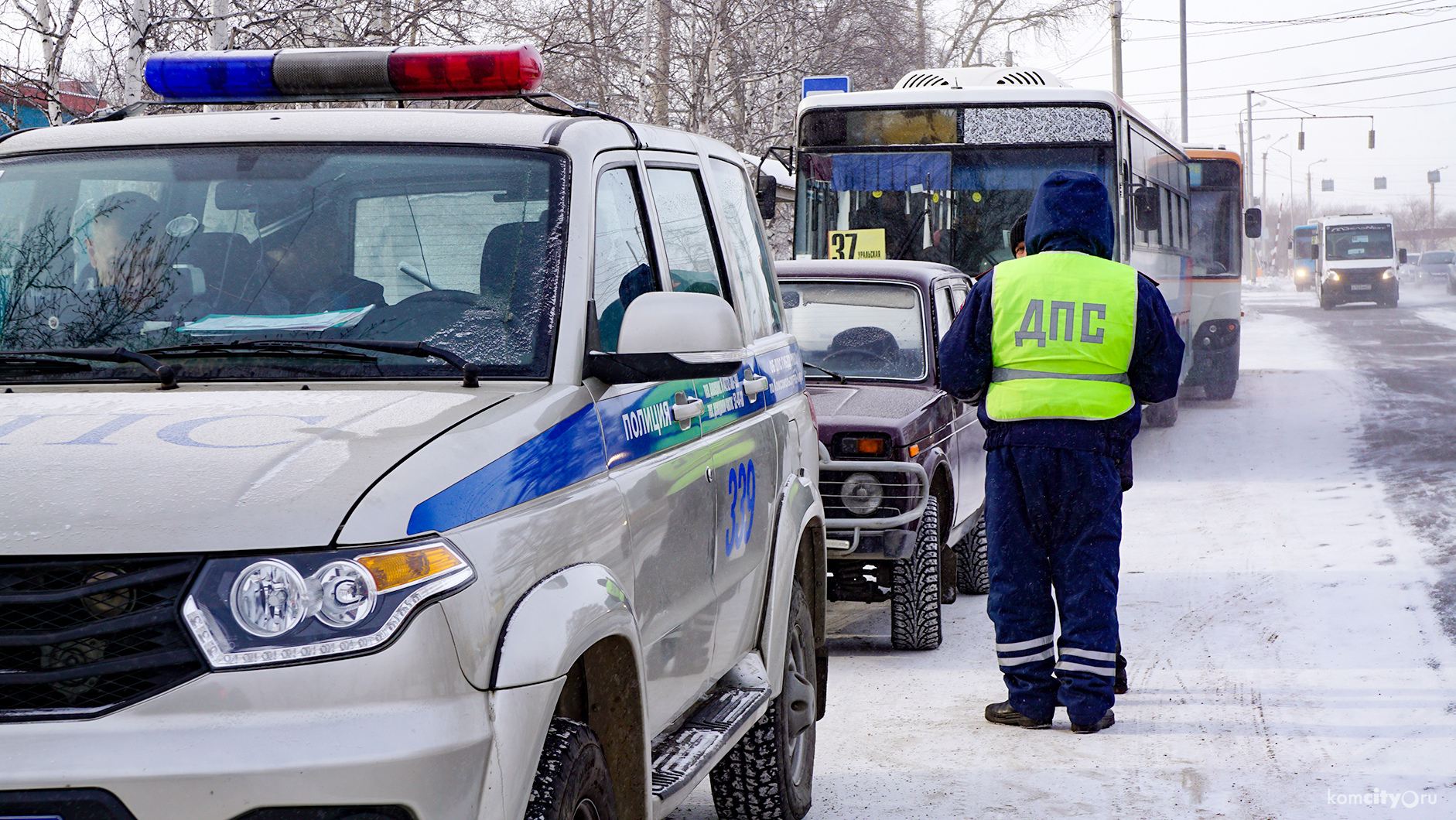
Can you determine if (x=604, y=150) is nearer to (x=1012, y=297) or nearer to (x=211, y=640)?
(x=211, y=640)

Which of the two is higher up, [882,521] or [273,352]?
[273,352]

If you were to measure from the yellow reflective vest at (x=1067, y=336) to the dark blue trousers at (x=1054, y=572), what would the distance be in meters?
0.19

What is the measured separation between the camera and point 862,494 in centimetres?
729

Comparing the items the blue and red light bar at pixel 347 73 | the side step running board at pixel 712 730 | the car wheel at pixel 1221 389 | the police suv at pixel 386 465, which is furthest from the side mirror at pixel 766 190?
the car wheel at pixel 1221 389

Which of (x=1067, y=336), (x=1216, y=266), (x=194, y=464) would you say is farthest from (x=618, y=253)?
(x=1216, y=266)

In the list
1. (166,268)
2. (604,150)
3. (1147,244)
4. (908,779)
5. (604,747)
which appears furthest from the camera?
(1147,244)

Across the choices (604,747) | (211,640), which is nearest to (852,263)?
(604,747)

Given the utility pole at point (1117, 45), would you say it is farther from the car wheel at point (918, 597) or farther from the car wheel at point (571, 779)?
the car wheel at point (571, 779)

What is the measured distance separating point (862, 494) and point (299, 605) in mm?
5131

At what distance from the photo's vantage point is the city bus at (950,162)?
12961 mm

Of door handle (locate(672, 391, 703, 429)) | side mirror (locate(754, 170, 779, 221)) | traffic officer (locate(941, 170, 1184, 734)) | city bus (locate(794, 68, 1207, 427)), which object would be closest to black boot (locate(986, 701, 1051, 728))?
traffic officer (locate(941, 170, 1184, 734))

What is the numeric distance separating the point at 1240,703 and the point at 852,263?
3485 millimetres

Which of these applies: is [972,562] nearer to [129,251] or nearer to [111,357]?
[129,251]

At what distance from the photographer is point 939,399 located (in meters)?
7.95
